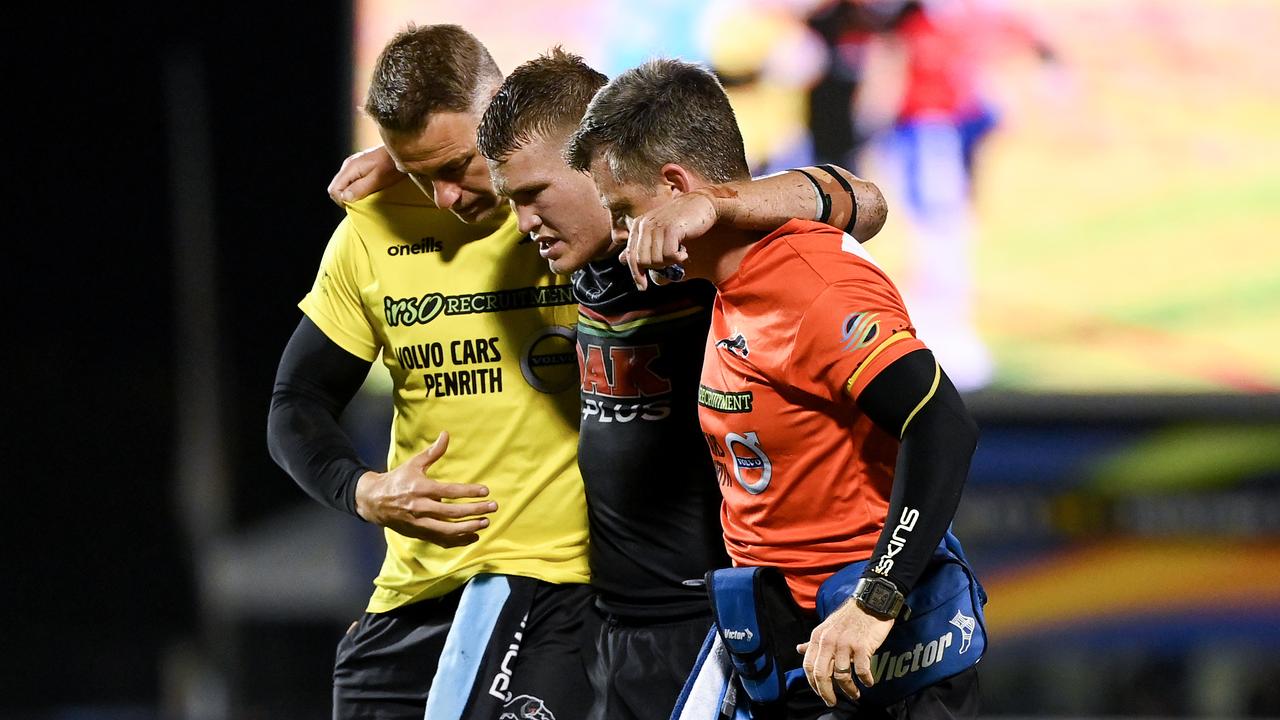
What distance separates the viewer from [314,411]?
8.93 ft

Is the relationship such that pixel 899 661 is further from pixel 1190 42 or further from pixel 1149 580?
pixel 1190 42

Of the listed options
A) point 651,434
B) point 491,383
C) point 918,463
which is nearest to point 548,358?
point 491,383

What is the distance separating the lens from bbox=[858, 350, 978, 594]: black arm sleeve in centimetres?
196

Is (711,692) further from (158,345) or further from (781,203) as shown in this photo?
(158,345)

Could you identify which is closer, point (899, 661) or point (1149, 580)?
point (899, 661)

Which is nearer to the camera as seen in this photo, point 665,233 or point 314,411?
point 665,233

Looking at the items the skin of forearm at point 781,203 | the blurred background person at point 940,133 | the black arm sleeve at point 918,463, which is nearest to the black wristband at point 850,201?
the skin of forearm at point 781,203

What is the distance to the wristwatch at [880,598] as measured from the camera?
76.1 inches

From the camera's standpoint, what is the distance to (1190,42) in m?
5.11

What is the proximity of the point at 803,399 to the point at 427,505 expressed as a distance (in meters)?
0.59

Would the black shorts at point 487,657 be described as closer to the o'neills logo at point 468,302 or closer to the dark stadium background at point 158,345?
the o'neills logo at point 468,302

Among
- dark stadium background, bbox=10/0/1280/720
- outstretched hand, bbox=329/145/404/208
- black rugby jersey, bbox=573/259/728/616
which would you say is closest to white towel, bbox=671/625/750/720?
black rugby jersey, bbox=573/259/728/616

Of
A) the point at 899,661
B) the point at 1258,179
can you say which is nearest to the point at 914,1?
the point at 1258,179

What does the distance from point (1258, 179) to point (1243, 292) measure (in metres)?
0.35
